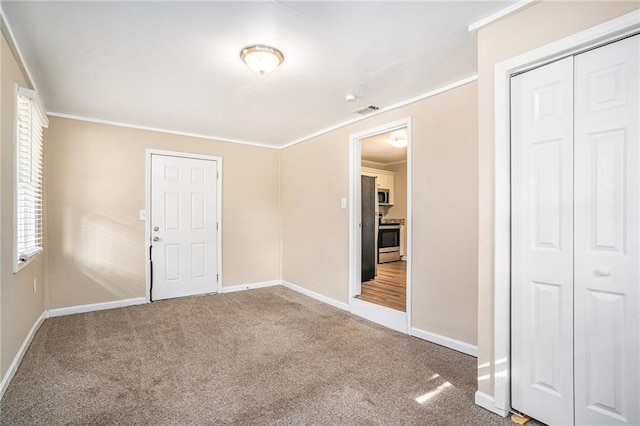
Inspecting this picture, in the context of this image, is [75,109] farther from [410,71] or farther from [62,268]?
[410,71]

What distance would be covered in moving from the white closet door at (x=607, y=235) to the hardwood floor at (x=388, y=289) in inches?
76.3

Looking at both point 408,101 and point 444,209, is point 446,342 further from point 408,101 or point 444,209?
point 408,101

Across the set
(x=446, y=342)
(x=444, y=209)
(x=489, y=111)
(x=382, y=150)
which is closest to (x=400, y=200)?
(x=382, y=150)

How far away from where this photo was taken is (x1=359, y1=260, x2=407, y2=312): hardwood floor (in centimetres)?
387

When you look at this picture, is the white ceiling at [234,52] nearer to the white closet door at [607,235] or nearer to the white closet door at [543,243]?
the white closet door at [543,243]

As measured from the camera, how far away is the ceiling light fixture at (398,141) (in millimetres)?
5266

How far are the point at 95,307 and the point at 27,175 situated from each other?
1.92 m

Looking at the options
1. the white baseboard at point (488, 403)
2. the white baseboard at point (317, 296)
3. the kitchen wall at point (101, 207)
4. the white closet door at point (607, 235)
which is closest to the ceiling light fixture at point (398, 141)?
the kitchen wall at point (101, 207)

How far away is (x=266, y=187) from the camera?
5391 mm

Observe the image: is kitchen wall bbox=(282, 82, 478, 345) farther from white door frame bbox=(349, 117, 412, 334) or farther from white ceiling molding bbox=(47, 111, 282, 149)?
white ceiling molding bbox=(47, 111, 282, 149)

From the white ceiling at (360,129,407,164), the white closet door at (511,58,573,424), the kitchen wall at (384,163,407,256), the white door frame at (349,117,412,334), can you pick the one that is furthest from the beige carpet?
the kitchen wall at (384,163,407,256)

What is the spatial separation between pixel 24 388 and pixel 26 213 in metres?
1.49

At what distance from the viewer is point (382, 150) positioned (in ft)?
20.7

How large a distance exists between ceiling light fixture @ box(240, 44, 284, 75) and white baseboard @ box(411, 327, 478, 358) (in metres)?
2.72
